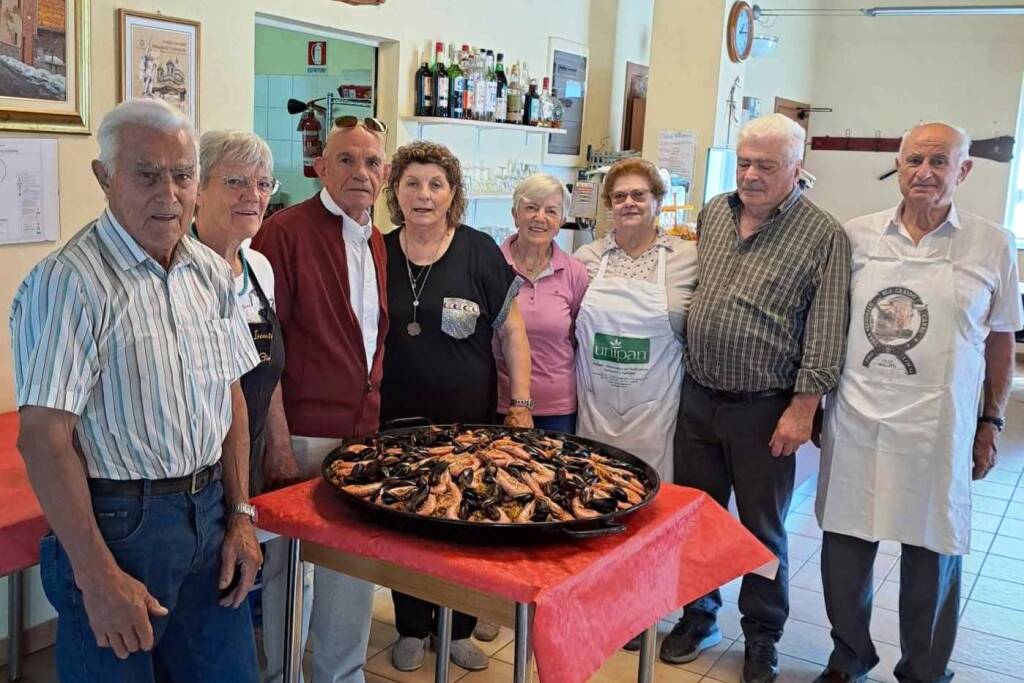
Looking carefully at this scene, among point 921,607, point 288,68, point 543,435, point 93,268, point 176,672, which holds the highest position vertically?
point 288,68

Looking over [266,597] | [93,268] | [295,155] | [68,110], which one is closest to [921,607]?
[266,597]

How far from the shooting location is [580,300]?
312cm

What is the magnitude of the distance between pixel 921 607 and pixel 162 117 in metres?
2.39

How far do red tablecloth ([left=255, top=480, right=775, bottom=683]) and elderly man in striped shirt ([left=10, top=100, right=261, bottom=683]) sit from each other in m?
0.26

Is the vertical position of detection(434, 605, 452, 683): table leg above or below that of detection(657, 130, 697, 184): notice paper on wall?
below

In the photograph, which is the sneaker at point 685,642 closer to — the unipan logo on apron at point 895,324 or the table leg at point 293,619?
the unipan logo on apron at point 895,324

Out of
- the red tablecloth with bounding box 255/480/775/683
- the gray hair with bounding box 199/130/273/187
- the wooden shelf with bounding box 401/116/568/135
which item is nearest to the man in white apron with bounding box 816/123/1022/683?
the red tablecloth with bounding box 255/480/775/683

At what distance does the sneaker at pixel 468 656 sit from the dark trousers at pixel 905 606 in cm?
108

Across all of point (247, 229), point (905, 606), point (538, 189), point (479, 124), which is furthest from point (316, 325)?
point (479, 124)

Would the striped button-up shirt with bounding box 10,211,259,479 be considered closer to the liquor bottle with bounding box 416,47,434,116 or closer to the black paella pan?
the black paella pan

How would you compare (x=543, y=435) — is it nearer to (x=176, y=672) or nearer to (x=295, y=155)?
(x=176, y=672)

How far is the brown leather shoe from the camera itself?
287 centimetres

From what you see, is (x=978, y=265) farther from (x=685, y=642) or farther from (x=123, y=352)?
(x=123, y=352)

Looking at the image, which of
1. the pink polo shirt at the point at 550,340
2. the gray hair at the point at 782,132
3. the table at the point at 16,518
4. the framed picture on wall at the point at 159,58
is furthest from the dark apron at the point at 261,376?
the gray hair at the point at 782,132
